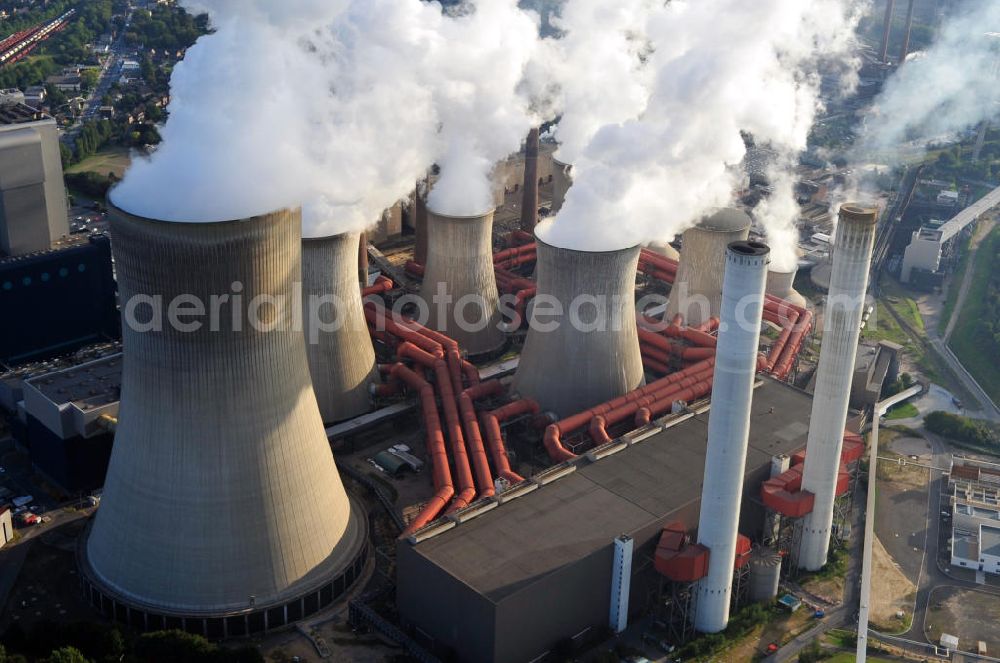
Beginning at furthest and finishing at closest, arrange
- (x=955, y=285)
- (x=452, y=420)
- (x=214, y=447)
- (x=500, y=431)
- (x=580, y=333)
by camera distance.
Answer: (x=955, y=285) < (x=580, y=333) < (x=500, y=431) < (x=452, y=420) < (x=214, y=447)

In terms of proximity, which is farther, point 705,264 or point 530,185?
point 530,185

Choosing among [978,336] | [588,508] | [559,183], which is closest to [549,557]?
[588,508]

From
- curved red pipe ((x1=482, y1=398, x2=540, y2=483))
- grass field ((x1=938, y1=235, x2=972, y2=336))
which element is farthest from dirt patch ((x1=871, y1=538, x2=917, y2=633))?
grass field ((x1=938, y1=235, x2=972, y2=336))

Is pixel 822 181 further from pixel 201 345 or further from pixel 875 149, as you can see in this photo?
pixel 201 345

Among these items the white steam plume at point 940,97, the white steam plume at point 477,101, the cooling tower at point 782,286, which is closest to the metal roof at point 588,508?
the white steam plume at point 477,101

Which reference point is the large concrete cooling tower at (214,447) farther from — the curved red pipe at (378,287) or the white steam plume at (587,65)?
the white steam plume at (587,65)

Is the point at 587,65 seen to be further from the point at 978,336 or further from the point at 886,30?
the point at 886,30
